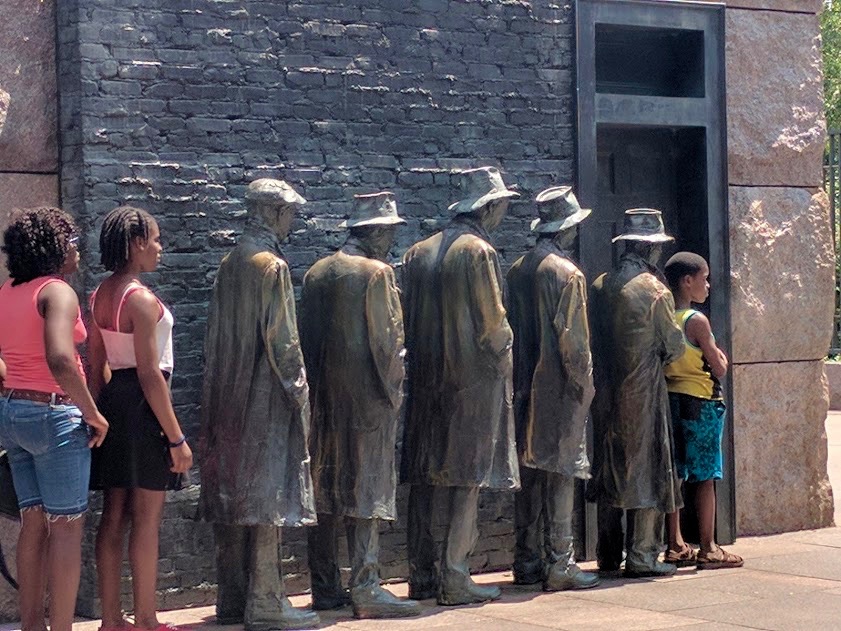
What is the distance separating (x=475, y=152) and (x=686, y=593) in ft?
8.77

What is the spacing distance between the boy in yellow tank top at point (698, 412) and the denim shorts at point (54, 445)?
3.72m

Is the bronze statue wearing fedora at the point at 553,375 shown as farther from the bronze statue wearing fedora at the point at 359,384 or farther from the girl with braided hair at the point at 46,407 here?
the girl with braided hair at the point at 46,407

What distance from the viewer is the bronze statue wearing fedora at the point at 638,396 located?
29.3 feet

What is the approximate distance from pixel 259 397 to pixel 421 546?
4.53 ft

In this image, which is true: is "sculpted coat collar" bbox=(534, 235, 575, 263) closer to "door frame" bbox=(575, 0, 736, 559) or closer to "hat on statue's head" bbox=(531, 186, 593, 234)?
"hat on statue's head" bbox=(531, 186, 593, 234)

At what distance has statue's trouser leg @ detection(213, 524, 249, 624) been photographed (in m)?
7.92

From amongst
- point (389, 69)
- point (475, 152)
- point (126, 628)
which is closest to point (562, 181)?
point (475, 152)

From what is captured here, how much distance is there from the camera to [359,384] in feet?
26.1

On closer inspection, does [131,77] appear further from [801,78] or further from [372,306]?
[801,78]

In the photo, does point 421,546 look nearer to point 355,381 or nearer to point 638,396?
point 355,381

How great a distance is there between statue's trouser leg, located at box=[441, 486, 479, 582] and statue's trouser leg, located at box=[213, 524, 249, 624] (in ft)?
3.36

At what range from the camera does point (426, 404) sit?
8453 millimetres

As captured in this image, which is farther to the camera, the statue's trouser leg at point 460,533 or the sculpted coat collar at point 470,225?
the sculpted coat collar at point 470,225

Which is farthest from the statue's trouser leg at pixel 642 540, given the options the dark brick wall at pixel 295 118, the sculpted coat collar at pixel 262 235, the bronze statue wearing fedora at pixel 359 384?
the sculpted coat collar at pixel 262 235
